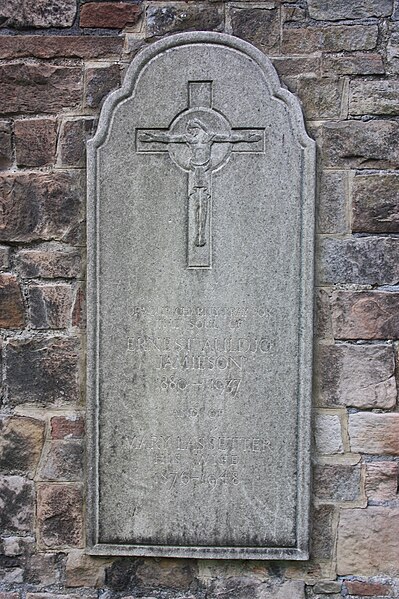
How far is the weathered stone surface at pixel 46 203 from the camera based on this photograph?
2.61m

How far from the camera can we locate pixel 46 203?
2.62m

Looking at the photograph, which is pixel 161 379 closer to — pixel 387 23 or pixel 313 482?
pixel 313 482

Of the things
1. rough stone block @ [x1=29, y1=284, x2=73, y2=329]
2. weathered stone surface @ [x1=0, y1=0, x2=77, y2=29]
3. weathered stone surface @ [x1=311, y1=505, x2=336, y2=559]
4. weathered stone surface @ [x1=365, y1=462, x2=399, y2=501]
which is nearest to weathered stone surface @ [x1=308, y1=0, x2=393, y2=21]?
weathered stone surface @ [x1=0, y1=0, x2=77, y2=29]

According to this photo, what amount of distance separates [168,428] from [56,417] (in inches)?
17.8

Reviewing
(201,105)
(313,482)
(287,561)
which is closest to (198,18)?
(201,105)

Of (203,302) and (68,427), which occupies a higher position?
(203,302)

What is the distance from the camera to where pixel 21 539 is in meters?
2.65

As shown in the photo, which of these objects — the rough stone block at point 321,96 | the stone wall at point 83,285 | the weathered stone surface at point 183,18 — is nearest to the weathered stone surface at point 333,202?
the stone wall at point 83,285

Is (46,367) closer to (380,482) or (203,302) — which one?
(203,302)

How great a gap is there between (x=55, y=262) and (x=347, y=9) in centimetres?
149

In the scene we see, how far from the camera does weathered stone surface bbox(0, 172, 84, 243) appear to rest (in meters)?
2.61

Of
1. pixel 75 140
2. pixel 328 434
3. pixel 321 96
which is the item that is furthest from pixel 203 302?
pixel 321 96

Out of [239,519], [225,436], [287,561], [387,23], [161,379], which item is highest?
[387,23]

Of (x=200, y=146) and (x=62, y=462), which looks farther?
(x=62, y=462)
